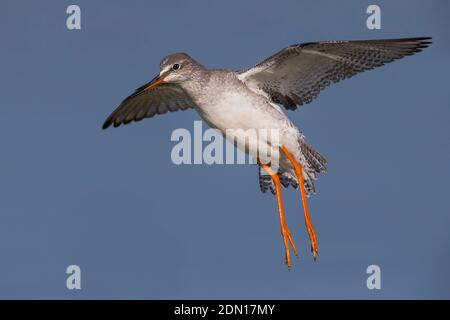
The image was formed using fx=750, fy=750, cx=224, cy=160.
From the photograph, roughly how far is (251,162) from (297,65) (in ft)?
5.50

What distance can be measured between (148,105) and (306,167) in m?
2.99

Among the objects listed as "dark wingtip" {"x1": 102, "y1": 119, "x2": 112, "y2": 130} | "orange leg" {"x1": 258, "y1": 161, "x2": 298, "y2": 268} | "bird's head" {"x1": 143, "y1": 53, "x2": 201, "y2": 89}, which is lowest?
"orange leg" {"x1": 258, "y1": 161, "x2": 298, "y2": 268}

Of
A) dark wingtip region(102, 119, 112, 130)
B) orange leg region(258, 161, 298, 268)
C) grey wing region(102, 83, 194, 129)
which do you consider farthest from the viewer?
→ dark wingtip region(102, 119, 112, 130)

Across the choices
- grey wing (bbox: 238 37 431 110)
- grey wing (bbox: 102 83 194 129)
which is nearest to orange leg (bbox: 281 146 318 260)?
grey wing (bbox: 238 37 431 110)

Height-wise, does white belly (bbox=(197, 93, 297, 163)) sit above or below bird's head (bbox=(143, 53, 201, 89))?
below

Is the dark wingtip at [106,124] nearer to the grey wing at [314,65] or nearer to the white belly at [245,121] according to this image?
the white belly at [245,121]

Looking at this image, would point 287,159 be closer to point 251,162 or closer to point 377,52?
point 251,162

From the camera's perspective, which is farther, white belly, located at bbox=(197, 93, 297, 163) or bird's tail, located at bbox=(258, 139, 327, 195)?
bird's tail, located at bbox=(258, 139, 327, 195)

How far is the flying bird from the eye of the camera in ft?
35.0

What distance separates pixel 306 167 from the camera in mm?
11711

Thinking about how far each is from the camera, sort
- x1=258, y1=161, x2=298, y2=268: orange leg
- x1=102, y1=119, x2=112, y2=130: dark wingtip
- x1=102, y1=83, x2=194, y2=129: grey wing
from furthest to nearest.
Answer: x1=102, y1=119, x2=112, y2=130: dark wingtip < x1=102, y1=83, x2=194, y2=129: grey wing < x1=258, y1=161, x2=298, y2=268: orange leg

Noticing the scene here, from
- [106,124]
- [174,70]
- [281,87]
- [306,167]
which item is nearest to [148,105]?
[106,124]

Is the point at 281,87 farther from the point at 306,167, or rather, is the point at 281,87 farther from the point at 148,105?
the point at 148,105

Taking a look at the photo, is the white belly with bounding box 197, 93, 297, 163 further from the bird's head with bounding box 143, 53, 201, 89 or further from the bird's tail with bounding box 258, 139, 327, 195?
the bird's tail with bounding box 258, 139, 327, 195
